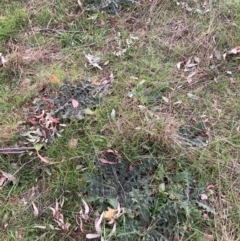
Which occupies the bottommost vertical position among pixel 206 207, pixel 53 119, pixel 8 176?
Result: pixel 206 207

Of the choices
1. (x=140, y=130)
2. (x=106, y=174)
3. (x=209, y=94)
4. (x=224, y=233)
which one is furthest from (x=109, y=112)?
(x=224, y=233)

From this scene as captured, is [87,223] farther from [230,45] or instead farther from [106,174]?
[230,45]

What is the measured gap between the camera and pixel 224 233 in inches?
91.7

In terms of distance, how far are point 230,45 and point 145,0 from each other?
74cm

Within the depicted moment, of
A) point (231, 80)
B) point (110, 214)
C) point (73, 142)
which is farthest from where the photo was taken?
point (231, 80)

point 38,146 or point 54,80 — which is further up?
point 54,80

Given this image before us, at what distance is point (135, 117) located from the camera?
2703 mm

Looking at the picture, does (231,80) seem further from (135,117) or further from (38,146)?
(38,146)

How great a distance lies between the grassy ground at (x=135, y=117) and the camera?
2359 mm

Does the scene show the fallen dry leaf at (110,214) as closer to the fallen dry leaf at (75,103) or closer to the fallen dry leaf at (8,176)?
the fallen dry leaf at (8,176)

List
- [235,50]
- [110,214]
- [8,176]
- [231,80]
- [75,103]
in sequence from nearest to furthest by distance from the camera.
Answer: [110,214], [8,176], [75,103], [231,80], [235,50]

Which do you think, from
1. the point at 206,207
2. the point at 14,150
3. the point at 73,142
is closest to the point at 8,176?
the point at 14,150

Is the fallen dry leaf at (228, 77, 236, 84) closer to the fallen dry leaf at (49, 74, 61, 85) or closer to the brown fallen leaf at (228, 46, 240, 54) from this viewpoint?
the brown fallen leaf at (228, 46, 240, 54)

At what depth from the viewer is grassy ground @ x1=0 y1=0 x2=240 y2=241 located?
2359mm
